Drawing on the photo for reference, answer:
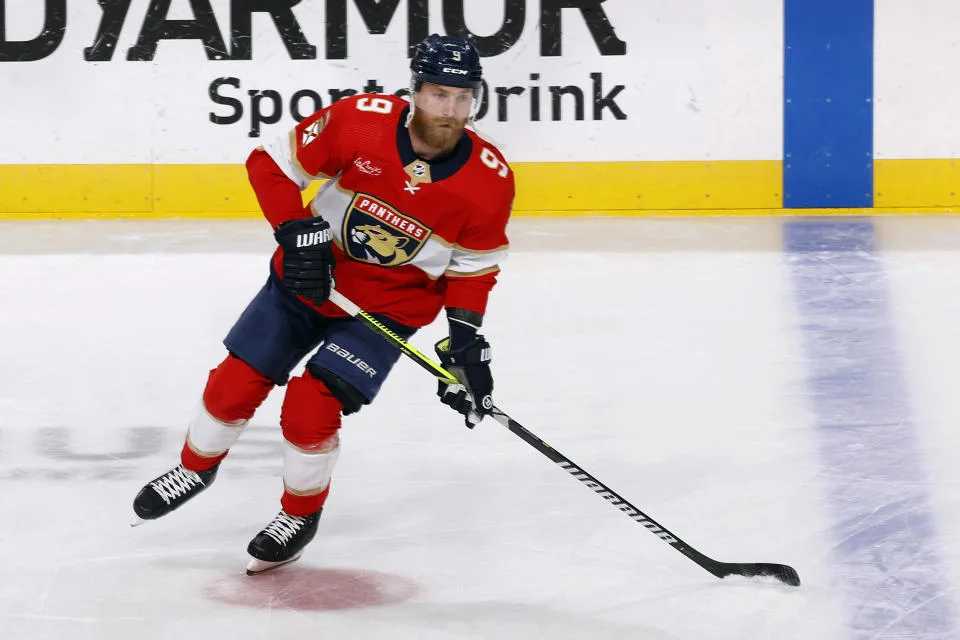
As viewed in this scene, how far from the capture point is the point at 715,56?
25.7ft

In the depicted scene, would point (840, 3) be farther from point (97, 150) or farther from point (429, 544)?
point (429, 544)

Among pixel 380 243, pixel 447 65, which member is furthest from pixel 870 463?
pixel 447 65

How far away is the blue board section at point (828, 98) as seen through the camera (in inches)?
307

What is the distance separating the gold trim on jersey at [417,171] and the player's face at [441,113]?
42mm

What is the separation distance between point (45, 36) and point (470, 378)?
20.1 feet

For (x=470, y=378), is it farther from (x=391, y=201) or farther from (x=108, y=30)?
(x=108, y=30)

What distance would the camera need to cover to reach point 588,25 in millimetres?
7809

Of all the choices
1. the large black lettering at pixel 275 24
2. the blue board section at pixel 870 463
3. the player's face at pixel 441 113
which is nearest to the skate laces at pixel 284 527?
the player's face at pixel 441 113

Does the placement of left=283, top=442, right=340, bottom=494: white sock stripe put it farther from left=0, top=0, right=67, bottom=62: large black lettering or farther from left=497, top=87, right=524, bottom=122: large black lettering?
left=0, top=0, right=67, bottom=62: large black lettering

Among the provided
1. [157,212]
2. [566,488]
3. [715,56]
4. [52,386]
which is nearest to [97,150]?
[157,212]

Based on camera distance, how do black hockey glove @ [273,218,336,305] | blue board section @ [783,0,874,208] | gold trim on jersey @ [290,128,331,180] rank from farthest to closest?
blue board section @ [783,0,874,208]
gold trim on jersey @ [290,128,331,180]
black hockey glove @ [273,218,336,305]

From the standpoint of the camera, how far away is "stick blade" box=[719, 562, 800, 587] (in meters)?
2.56

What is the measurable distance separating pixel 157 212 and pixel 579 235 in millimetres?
2528

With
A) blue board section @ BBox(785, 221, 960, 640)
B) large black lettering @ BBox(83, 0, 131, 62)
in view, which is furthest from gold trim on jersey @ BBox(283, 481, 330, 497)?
large black lettering @ BBox(83, 0, 131, 62)
